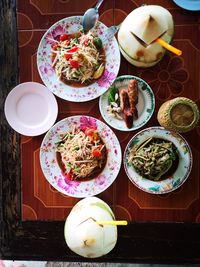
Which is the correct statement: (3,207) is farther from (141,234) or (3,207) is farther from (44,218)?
(141,234)

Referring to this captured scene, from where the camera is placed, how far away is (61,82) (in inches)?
73.8

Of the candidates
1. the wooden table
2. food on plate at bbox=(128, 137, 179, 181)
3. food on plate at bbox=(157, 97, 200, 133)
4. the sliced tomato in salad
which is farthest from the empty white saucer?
food on plate at bbox=(157, 97, 200, 133)

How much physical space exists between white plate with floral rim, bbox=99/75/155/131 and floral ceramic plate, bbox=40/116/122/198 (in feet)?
0.15

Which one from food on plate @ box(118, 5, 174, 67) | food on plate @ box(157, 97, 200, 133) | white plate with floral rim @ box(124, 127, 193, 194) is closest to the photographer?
food on plate @ box(118, 5, 174, 67)

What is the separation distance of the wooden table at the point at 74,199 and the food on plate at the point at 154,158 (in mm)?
89

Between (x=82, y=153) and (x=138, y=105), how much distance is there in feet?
1.10

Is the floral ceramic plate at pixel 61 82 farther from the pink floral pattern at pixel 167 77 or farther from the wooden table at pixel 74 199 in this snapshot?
the pink floral pattern at pixel 167 77

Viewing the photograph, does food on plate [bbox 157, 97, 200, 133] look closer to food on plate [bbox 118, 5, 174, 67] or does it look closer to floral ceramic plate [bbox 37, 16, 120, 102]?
food on plate [bbox 118, 5, 174, 67]

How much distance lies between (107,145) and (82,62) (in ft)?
1.29

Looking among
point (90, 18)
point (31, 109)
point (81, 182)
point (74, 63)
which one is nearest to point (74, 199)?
point (81, 182)

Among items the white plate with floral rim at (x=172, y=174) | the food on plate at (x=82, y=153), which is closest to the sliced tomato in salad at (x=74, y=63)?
the food on plate at (x=82, y=153)

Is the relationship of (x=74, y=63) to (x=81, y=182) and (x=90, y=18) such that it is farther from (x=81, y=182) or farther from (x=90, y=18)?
(x=81, y=182)

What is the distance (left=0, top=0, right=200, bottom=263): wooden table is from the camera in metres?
1.85

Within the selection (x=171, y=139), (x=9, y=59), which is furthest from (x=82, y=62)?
(x=171, y=139)
